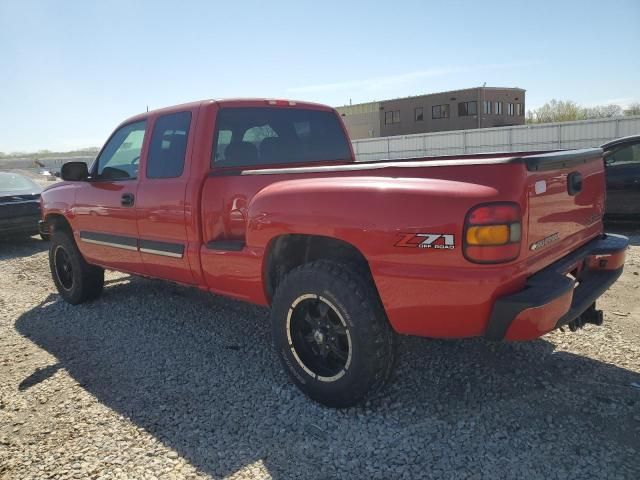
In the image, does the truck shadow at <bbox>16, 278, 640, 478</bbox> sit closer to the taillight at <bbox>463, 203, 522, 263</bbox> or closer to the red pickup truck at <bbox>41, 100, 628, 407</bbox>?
the red pickup truck at <bbox>41, 100, 628, 407</bbox>

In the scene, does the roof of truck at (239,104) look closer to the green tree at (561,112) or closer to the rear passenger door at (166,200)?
the rear passenger door at (166,200)

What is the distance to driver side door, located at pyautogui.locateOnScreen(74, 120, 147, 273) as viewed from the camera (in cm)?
443

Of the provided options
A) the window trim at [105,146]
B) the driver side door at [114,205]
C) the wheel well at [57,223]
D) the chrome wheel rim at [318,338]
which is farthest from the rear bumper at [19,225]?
the chrome wheel rim at [318,338]

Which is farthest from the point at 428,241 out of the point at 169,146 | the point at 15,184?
the point at 15,184

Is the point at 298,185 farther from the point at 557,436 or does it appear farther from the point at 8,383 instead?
the point at 8,383

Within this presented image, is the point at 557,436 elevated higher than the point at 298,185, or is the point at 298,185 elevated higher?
the point at 298,185

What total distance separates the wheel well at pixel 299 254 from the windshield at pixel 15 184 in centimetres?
806

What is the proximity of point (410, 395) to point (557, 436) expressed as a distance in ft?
2.80

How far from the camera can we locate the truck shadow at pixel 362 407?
2.62 m

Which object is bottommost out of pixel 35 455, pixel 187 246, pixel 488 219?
pixel 35 455

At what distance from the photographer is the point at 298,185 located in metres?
3.01

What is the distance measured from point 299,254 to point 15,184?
8.62 meters

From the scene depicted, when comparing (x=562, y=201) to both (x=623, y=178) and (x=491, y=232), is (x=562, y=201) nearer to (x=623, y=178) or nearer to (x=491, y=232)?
(x=491, y=232)

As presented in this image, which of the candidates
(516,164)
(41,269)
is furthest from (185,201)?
(41,269)
